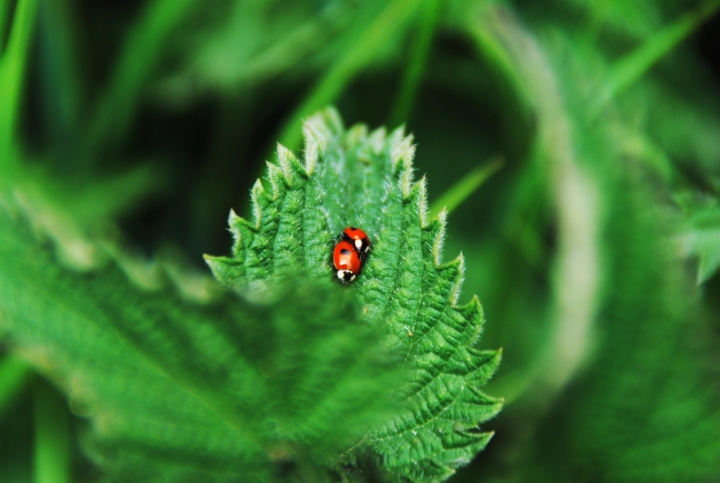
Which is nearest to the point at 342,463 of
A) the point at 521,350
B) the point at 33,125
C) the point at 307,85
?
the point at 521,350

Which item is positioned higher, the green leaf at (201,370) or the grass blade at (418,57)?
the grass blade at (418,57)

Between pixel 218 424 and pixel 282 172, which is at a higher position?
pixel 282 172

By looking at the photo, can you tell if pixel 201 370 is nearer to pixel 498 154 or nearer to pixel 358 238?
pixel 358 238

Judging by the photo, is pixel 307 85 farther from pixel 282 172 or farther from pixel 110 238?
pixel 282 172

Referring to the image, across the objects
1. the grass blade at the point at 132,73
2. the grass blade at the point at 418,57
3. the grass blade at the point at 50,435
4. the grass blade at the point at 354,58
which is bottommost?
the grass blade at the point at 50,435

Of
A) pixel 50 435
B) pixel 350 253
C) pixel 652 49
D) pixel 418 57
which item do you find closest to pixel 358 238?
pixel 350 253

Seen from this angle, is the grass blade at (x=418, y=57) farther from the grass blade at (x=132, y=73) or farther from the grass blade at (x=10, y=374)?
the grass blade at (x=10, y=374)

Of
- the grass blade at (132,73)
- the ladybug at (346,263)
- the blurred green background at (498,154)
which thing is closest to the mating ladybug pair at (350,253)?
the ladybug at (346,263)
